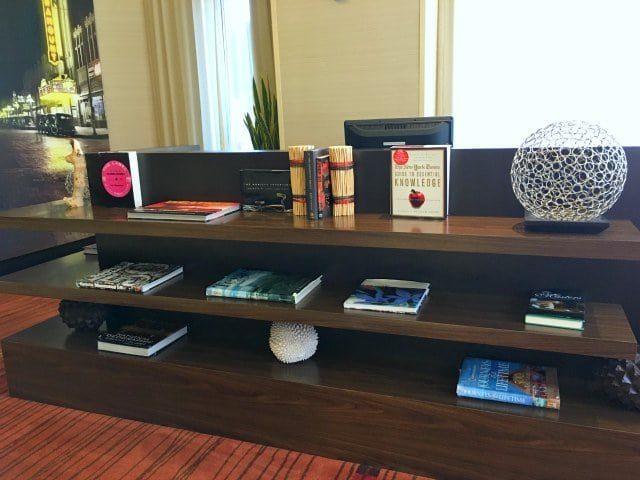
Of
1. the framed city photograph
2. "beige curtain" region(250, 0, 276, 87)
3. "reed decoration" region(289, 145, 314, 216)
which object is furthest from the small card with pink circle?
the framed city photograph

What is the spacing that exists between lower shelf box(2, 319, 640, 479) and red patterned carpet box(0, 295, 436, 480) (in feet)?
0.15

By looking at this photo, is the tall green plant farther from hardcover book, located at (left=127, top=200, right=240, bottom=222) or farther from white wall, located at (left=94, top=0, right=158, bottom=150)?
hardcover book, located at (left=127, top=200, right=240, bottom=222)

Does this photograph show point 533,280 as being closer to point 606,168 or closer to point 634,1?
point 606,168

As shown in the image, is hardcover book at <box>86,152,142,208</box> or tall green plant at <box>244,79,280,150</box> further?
tall green plant at <box>244,79,280,150</box>

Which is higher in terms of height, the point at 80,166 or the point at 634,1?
the point at 634,1

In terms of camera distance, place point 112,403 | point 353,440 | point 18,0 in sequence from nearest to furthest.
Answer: point 353,440 < point 112,403 < point 18,0

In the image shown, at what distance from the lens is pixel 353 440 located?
1.75 meters

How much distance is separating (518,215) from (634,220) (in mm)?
333

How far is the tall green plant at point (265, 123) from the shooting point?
147 inches

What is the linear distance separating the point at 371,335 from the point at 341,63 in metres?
1.91

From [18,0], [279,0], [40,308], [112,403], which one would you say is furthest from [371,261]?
[18,0]

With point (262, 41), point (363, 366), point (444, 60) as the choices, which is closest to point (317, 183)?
point (363, 366)

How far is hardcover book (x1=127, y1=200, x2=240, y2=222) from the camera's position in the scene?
184cm

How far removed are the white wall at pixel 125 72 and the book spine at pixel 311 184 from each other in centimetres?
298
